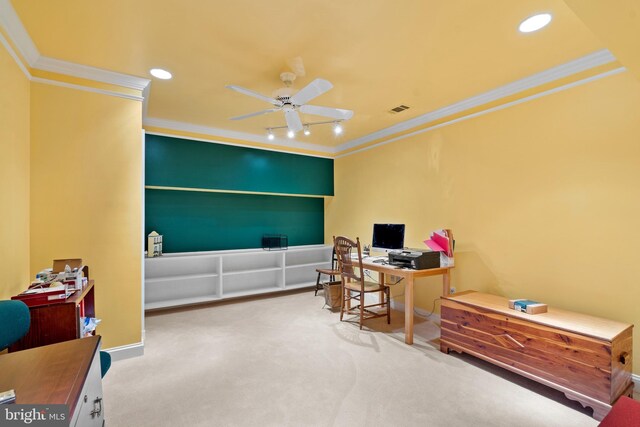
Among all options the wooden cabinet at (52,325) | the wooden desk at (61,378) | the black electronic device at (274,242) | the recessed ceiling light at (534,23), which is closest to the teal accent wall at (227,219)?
the black electronic device at (274,242)

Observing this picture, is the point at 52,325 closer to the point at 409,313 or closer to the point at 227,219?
the point at 409,313

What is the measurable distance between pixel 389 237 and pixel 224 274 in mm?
2606

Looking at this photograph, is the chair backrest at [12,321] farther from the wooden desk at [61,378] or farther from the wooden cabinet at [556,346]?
the wooden cabinet at [556,346]

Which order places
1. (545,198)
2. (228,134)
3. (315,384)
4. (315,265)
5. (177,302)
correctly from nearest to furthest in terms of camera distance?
1. (315,384)
2. (545,198)
3. (177,302)
4. (228,134)
5. (315,265)

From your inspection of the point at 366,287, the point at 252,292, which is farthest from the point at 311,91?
the point at 252,292

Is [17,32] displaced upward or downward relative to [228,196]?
upward

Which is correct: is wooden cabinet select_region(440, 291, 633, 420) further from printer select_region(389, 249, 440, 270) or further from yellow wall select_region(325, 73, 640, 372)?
printer select_region(389, 249, 440, 270)

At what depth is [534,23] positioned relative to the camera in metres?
2.10

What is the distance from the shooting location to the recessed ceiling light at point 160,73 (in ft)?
9.04

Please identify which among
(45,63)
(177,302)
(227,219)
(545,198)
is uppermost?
(45,63)

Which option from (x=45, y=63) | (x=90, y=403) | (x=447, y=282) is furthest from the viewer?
(x=447, y=282)

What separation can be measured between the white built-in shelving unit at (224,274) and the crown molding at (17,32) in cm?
261

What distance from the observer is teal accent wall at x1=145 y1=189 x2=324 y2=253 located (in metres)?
4.55

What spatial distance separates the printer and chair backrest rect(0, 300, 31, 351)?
314 centimetres
